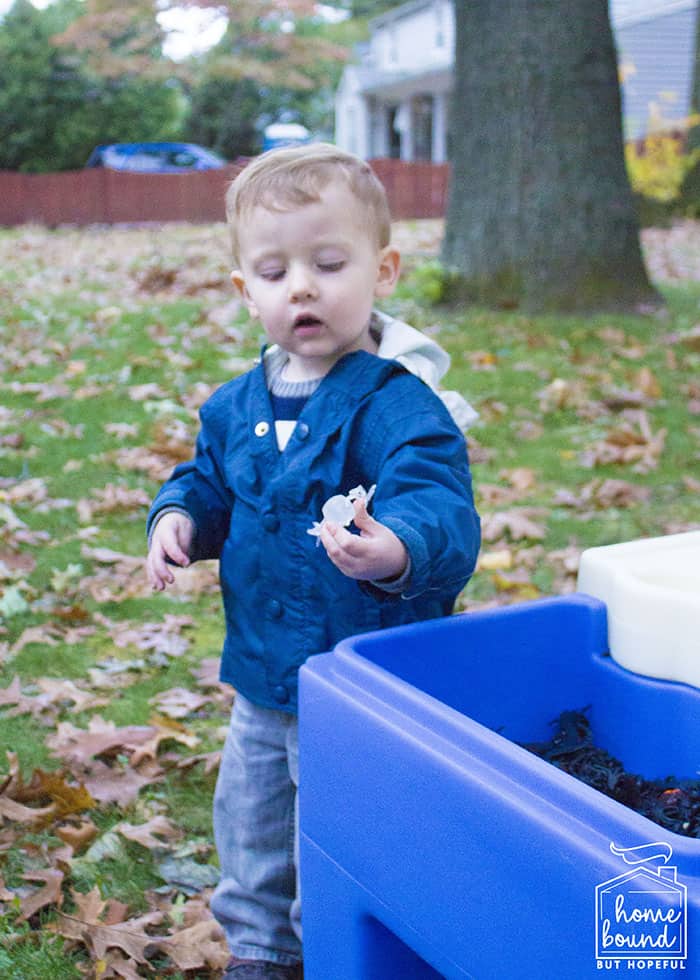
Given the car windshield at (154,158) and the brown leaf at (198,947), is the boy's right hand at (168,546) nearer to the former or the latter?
the brown leaf at (198,947)

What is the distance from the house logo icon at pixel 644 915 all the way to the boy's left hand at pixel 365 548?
548 millimetres

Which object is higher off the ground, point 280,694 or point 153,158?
point 153,158

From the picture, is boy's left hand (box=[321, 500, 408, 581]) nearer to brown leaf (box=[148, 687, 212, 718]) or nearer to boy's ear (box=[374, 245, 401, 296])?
boy's ear (box=[374, 245, 401, 296])

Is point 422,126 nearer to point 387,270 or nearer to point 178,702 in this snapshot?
point 178,702

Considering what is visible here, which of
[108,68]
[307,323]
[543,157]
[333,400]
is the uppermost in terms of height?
[108,68]

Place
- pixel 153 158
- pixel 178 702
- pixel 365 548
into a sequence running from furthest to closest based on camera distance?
pixel 153 158
pixel 178 702
pixel 365 548

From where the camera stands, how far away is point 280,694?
2.00 metres

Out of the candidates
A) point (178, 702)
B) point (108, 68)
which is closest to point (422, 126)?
point (108, 68)

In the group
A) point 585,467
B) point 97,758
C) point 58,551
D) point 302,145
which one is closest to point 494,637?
point 302,145

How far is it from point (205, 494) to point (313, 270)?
18.2 inches

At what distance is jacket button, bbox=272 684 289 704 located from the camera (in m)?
1.99

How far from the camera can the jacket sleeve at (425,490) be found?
66.7 inches

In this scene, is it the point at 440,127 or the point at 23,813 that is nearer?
the point at 23,813

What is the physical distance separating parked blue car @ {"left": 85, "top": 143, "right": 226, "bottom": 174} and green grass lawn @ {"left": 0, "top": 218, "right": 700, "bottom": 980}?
52.7 feet
